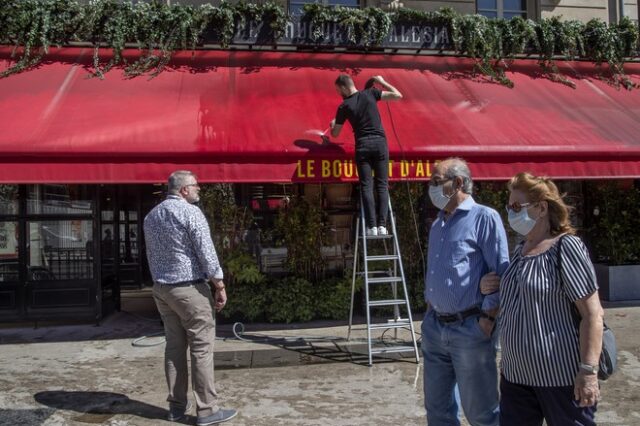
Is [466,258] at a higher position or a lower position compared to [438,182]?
lower

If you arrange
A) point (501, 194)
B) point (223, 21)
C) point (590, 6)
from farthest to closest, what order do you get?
point (590, 6) < point (501, 194) < point (223, 21)

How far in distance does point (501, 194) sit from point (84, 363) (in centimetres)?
607

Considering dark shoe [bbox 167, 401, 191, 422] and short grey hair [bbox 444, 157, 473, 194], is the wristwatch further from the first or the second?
dark shoe [bbox 167, 401, 191, 422]

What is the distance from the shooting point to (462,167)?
3455 mm

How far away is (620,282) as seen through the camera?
9.07 meters

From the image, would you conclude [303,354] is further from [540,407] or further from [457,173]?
[540,407]

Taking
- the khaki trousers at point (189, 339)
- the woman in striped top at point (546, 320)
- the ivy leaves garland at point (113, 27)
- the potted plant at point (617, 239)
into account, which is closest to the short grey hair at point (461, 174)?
the woman in striped top at point (546, 320)

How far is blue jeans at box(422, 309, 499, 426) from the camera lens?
3109 mm

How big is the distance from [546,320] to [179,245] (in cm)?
276

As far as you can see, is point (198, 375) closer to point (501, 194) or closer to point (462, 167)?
point (462, 167)

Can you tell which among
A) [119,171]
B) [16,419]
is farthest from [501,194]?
[16,419]

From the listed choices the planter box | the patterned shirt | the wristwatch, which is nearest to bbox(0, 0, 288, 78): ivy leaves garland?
the patterned shirt

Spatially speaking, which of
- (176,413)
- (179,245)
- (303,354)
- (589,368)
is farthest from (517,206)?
(303,354)

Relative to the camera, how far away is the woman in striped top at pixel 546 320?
2527 millimetres
